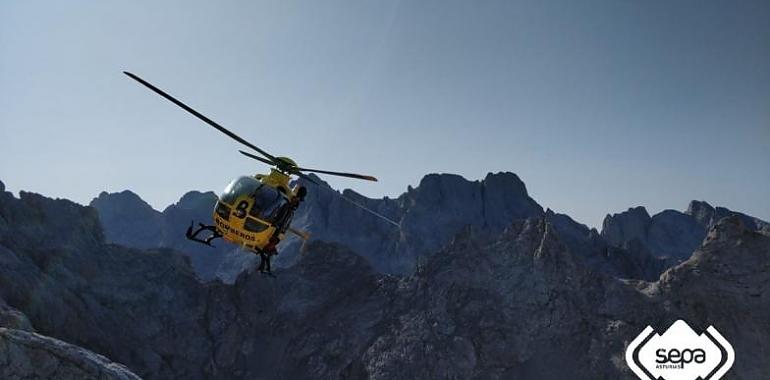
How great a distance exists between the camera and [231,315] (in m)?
55.9

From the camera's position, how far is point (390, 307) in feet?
180

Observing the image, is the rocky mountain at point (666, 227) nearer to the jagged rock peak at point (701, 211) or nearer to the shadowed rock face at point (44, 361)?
the jagged rock peak at point (701, 211)

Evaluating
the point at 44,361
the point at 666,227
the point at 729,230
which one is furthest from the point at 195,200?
the point at 729,230

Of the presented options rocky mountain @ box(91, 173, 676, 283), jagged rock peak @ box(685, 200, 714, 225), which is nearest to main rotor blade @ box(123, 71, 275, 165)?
rocky mountain @ box(91, 173, 676, 283)

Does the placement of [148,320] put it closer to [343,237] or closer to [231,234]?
[231,234]

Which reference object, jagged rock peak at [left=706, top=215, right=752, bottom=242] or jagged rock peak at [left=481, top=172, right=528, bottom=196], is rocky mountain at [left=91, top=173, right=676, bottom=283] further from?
jagged rock peak at [left=706, top=215, right=752, bottom=242]

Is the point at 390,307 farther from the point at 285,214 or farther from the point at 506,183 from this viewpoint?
the point at 506,183

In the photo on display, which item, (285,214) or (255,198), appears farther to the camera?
(285,214)

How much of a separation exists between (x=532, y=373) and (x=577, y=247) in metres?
63.8

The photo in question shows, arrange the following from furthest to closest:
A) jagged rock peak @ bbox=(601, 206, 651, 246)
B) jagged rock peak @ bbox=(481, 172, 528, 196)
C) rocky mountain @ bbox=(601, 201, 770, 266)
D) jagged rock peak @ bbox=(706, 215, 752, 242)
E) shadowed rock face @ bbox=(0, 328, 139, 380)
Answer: jagged rock peak @ bbox=(601, 206, 651, 246) < rocky mountain @ bbox=(601, 201, 770, 266) < jagged rock peak @ bbox=(481, 172, 528, 196) < jagged rock peak @ bbox=(706, 215, 752, 242) < shadowed rock face @ bbox=(0, 328, 139, 380)

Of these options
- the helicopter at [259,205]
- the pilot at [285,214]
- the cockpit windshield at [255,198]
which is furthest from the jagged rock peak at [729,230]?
the cockpit windshield at [255,198]

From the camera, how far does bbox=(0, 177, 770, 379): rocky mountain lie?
1752 inches

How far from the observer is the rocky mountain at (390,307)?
146ft

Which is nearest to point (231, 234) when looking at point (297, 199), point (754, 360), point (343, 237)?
point (297, 199)
